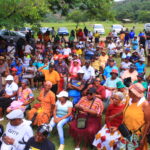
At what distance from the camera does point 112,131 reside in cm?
497

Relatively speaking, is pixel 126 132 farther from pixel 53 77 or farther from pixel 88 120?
pixel 53 77

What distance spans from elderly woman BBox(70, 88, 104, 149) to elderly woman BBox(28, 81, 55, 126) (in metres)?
0.85

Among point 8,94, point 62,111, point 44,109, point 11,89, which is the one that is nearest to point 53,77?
point 11,89

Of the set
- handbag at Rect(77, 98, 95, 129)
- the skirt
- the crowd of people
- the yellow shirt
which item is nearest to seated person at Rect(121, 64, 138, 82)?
the crowd of people

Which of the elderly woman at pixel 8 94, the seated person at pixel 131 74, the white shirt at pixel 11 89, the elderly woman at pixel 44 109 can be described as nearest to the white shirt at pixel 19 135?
the elderly woman at pixel 44 109

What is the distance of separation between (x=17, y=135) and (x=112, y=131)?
5.82 ft

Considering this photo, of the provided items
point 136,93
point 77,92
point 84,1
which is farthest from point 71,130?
point 84,1

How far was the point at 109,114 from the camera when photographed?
205 inches

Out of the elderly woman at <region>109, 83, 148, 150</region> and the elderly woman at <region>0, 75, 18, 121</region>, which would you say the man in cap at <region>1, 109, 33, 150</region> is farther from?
the elderly woman at <region>0, 75, 18, 121</region>

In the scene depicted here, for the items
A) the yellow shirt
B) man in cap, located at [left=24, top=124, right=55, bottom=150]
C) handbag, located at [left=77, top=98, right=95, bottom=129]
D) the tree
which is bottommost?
handbag, located at [left=77, top=98, right=95, bottom=129]

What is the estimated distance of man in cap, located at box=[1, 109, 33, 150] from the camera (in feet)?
14.0

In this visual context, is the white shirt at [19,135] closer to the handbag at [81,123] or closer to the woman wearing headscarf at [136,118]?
the handbag at [81,123]

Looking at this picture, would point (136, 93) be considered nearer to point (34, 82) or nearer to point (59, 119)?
point (59, 119)

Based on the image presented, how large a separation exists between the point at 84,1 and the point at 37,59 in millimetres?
5549
